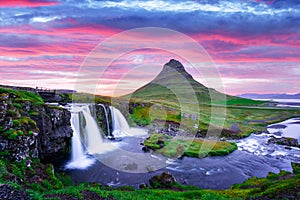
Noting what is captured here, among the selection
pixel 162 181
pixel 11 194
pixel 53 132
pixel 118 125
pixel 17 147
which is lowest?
pixel 162 181

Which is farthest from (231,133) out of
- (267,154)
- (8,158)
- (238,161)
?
(8,158)

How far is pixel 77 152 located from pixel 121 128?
2994cm

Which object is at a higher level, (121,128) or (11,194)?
(11,194)

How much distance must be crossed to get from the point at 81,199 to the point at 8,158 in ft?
40.1

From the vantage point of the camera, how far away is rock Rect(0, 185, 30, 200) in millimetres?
15695

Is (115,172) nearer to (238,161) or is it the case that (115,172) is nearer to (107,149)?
(107,149)

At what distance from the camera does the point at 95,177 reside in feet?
116

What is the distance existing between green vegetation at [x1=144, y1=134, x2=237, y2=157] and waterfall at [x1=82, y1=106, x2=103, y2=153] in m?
11.1

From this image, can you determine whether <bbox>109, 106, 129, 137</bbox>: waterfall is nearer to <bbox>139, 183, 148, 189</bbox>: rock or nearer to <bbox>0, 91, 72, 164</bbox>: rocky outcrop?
<bbox>0, 91, 72, 164</bbox>: rocky outcrop

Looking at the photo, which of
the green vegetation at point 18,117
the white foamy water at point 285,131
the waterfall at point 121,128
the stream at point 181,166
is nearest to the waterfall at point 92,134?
the stream at point 181,166

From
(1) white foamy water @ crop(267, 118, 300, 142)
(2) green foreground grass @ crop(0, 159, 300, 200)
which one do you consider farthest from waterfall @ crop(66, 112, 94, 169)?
(1) white foamy water @ crop(267, 118, 300, 142)

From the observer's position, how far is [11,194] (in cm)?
1603

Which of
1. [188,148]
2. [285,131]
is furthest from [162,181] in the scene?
[285,131]

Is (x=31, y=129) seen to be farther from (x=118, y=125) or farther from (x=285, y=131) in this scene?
(x=285, y=131)
